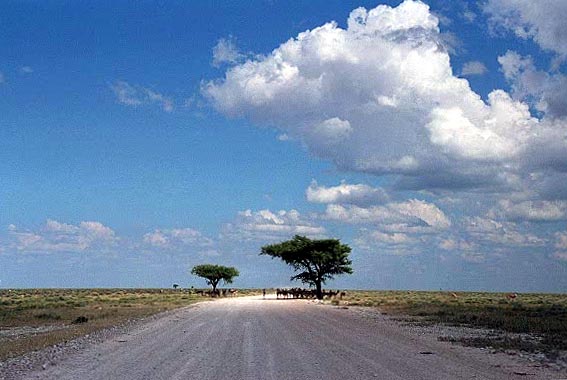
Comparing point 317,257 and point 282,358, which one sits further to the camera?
point 317,257

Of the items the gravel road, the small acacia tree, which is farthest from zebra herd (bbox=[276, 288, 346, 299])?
the gravel road

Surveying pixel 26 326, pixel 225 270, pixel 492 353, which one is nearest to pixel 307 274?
pixel 225 270

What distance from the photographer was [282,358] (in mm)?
18094

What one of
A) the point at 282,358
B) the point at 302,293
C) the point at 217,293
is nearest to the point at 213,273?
the point at 217,293

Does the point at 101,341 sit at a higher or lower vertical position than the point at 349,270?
lower

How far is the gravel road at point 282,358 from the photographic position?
1525cm

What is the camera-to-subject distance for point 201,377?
14766mm

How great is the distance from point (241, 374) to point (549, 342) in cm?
1226

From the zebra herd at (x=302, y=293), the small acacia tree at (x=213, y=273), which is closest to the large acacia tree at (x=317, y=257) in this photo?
the zebra herd at (x=302, y=293)

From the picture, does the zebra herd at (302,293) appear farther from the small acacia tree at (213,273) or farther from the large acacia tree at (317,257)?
the small acacia tree at (213,273)

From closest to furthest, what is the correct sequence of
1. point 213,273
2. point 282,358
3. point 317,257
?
point 282,358
point 317,257
point 213,273

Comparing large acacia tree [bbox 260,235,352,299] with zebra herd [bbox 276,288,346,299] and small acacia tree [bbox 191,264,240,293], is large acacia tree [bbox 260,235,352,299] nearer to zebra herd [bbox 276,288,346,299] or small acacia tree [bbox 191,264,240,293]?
zebra herd [bbox 276,288,346,299]

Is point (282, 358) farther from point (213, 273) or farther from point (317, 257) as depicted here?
point (213, 273)

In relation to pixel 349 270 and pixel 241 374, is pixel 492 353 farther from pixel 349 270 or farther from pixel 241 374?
pixel 349 270
